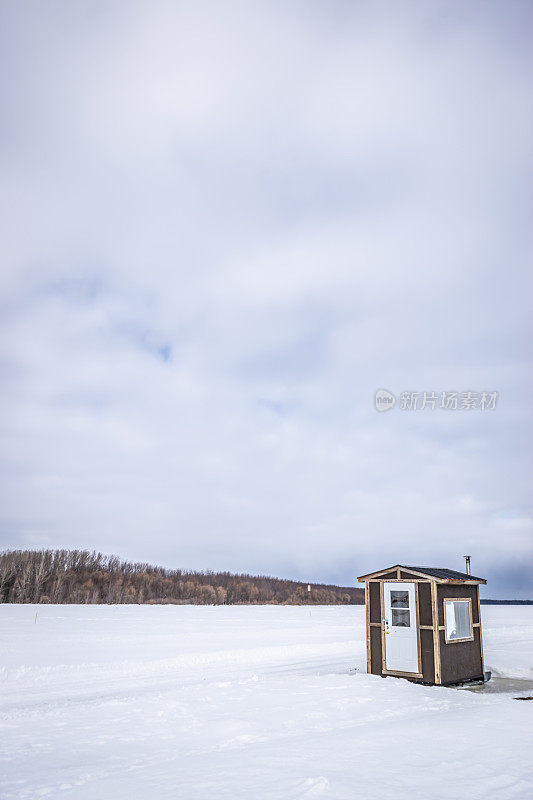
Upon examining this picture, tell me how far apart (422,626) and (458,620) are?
5.08ft

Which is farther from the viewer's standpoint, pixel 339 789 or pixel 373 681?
pixel 373 681

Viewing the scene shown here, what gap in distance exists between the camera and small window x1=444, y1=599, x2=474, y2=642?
17234 mm

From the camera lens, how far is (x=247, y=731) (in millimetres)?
11312

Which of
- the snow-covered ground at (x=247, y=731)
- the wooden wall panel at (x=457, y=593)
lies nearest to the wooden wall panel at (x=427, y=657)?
the snow-covered ground at (x=247, y=731)

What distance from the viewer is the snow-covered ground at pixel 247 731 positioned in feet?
26.6

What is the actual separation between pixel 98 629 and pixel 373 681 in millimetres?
21962

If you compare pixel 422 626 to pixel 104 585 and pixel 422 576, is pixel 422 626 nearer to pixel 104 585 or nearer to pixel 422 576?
pixel 422 576

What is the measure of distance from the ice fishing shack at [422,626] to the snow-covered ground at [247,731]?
0.67 metres

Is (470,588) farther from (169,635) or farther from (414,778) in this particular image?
(169,635)

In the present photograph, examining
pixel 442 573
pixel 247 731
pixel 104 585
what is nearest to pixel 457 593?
pixel 442 573

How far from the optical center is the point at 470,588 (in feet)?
62.4

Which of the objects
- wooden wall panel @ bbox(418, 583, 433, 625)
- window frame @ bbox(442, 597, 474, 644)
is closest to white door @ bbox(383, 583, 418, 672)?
wooden wall panel @ bbox(418, 583, 433, 625)

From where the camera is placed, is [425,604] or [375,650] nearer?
[425,604]

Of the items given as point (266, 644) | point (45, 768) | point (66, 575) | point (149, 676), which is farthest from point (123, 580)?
point (45, 768)
